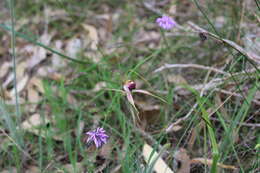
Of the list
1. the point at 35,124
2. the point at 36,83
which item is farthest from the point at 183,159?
the point at 36,83

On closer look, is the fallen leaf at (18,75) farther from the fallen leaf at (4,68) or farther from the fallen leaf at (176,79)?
the fallen leaf at (176,79)

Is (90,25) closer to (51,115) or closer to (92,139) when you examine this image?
(51,115)

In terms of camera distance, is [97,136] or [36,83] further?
[36,83]

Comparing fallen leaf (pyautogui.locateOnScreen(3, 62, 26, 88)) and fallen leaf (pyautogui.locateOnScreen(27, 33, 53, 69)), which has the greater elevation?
fallen leaf (pyautogui.locateOnScreen(27, 33, 53, 69))

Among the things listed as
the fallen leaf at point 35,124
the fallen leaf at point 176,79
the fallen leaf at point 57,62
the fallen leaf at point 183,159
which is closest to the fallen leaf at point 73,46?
the fallen leaf at point 57,62

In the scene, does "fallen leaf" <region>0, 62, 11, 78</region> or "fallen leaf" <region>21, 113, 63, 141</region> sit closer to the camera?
"fallen leaf" <region>21, 113, 63, 141</region>

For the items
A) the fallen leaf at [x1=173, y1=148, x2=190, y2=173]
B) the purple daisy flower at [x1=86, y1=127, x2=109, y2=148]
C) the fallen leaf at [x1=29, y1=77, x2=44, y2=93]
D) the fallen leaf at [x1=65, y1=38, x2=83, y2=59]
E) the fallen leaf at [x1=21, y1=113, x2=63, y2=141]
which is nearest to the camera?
the purple daisy flower at [x1=86, y1=127, x2=109, y2=148]

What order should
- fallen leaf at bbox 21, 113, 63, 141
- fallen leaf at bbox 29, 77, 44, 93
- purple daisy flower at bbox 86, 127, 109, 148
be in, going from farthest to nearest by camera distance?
fallen leaf at bbox 29, 77, 44, 93 → fallen leaf at bbox 21, 113, 63, 141 → purple daisy flower at bbox 86, 127, 109, 148

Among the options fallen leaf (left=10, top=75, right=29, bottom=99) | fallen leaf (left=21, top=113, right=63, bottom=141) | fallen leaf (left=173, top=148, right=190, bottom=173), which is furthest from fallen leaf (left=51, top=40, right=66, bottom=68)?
fallen leaf (left=173, top=148, right=190, bottom=173)

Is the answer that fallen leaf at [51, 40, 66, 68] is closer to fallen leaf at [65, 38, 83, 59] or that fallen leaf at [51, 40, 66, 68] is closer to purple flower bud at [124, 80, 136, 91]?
fallen leaf at [65, 38, 83, 59]

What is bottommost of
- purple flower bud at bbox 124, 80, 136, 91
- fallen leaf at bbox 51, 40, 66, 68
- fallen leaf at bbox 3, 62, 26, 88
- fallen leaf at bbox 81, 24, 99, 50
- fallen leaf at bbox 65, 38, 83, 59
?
fallen leaf at bbox 3, 62, 26, 88

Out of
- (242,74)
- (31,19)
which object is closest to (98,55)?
(31,19)

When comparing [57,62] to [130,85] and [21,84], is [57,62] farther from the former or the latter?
[130,85]
